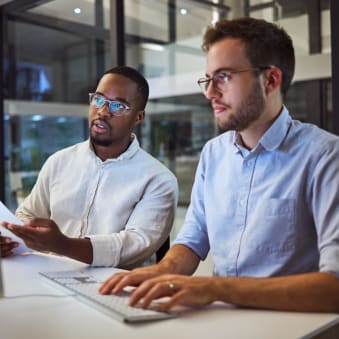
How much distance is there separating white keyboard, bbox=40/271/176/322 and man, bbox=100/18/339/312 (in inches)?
1.8

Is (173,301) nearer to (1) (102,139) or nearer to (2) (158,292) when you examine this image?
(2) (158,292)

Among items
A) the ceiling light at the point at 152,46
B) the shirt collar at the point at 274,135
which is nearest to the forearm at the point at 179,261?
the shirt collar at the point at 274,135

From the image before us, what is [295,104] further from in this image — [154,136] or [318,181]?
[318,181]

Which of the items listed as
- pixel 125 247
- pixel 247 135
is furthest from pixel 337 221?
pixel 125 247

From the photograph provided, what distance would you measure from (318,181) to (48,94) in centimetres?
361

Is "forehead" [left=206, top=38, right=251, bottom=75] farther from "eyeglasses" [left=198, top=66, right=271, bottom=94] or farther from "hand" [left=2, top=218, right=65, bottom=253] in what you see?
"hand" [left=2, top=218, right=65, bottom=253]

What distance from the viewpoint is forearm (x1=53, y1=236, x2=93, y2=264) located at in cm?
143

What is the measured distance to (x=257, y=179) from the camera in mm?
1296

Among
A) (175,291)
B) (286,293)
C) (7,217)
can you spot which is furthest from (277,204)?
(7,217)

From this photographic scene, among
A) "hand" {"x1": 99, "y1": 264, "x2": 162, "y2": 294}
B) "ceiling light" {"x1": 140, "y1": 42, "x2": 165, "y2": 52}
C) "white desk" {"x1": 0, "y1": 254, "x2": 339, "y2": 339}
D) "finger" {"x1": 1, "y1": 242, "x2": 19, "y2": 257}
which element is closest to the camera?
"white desk" {"x1": 0, "y1": 254, "x2": 339, "y2": 339}

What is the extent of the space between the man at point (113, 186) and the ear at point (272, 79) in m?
0.62

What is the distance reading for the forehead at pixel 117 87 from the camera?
1.88 metres

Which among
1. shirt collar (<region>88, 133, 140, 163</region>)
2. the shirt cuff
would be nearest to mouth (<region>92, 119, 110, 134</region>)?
shirt collar (<region>88, 133, 140, 163</region>)

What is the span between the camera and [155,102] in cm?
443
